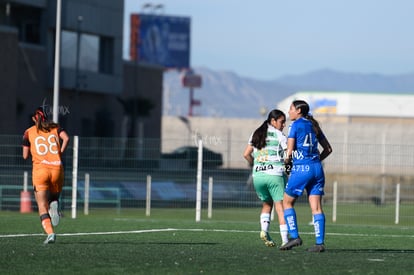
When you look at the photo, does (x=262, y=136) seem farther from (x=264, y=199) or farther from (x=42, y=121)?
(x=42, y=121)

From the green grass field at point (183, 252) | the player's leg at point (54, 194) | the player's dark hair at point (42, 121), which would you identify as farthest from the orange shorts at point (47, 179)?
the green grass field at point (183, 252)

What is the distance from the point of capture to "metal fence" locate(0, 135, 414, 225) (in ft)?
109

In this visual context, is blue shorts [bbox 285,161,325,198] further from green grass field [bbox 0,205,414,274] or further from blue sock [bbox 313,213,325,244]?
green grass field [bbox 0,205,414,274]

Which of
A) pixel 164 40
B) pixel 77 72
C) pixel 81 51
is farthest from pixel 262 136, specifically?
pixel 164 40

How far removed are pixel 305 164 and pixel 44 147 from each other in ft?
11.8

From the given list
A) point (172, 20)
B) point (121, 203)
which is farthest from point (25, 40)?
point (172, 20)

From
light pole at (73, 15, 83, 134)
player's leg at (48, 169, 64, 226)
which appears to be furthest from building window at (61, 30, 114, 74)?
player's leg at (48, 169, 64, 226)

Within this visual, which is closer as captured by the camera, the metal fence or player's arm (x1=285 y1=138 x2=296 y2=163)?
player's arm (x1=285 y1=138 x2=296 y2=163)

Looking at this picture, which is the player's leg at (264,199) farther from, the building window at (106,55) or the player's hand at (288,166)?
the building window at (106,55)

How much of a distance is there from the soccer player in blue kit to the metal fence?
16182 mm

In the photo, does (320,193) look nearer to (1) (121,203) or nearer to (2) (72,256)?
(2) (72,256)

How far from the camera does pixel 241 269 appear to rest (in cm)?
1298

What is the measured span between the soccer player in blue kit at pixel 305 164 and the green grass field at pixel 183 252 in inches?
16.8

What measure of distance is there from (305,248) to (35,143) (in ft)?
12.9
